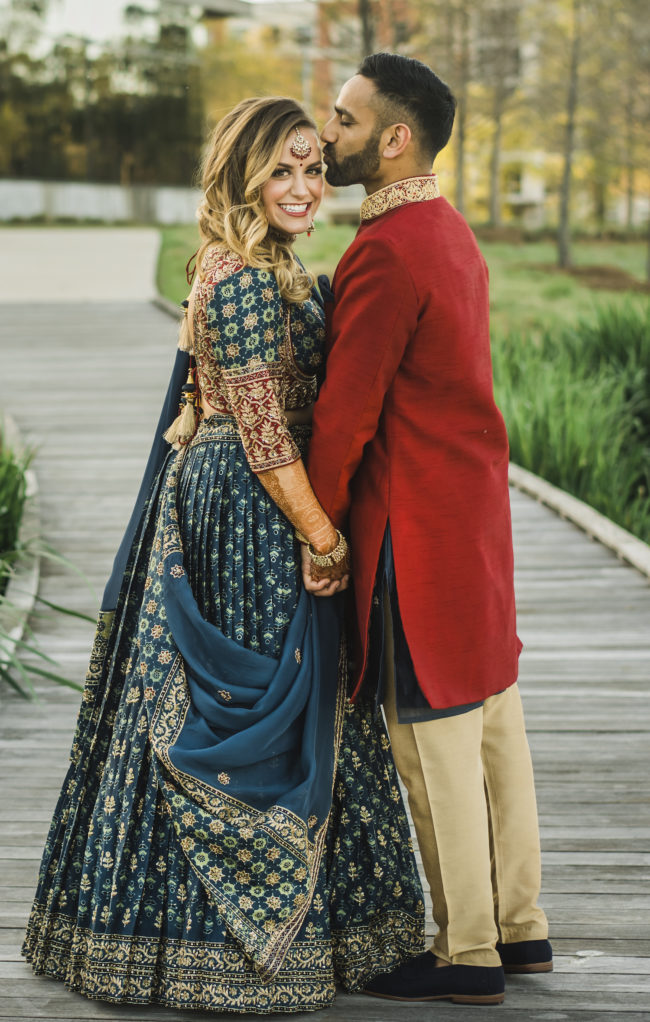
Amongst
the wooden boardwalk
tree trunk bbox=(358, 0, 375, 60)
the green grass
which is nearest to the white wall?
the green grass

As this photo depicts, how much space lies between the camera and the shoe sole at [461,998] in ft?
7.57

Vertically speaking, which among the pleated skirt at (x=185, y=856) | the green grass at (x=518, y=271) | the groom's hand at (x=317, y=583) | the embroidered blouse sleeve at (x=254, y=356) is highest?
the embroidered blouse sleeve at (x=254, y=356)

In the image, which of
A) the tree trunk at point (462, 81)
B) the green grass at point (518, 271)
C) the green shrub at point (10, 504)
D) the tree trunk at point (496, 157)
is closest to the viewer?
the green shrub at point (10, 504)

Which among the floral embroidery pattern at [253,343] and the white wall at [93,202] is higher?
the floral embroidery pattern at [253,343]

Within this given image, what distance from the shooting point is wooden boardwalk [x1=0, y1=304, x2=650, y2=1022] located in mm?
2365

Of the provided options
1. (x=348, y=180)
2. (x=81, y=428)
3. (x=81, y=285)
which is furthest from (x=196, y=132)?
(x=348, y=180)

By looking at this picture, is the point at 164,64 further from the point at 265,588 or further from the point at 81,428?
the point at 265,588

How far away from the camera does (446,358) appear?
7.14 ft

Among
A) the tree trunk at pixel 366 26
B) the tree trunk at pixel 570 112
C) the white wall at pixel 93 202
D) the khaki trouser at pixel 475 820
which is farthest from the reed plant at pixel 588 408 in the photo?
the white wall at pixel 93 202

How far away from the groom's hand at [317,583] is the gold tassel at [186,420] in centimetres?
36

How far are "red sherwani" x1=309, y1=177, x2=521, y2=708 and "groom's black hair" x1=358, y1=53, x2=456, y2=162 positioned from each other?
0.37 ft

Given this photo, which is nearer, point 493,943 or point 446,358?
point 446,358

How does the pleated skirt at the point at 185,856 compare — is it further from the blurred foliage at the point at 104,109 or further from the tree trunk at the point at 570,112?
the blurred foliage at the point at 104,109

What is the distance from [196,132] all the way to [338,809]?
86.9ft
